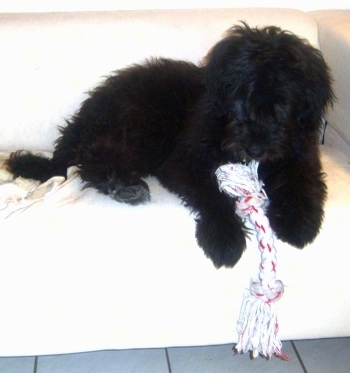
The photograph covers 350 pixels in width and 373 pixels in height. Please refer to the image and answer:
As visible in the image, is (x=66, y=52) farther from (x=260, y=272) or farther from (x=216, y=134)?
(x=260, y=272)

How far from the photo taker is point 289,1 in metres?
3.11

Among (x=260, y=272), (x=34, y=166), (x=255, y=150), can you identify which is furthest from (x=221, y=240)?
(x=34, y=166)

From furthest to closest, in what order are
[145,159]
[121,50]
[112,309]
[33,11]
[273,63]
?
[33,11] < [121,50] < [145,159] < [112,309] < [273,63]

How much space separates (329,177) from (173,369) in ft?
2.95

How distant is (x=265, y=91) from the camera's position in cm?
190

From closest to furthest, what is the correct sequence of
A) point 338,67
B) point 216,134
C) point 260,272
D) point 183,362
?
point 260,272
point 216,134
point 183,362
point 338,67

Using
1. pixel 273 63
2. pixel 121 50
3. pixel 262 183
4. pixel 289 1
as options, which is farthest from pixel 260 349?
pixel 289 1

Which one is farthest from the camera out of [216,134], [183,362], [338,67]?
[338,67]

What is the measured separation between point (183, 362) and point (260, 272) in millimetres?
574

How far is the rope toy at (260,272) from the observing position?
200 cm

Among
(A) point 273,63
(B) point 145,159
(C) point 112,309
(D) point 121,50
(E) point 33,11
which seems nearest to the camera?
(A) point 273,63

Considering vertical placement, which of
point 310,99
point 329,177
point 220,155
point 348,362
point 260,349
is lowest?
point 348,362

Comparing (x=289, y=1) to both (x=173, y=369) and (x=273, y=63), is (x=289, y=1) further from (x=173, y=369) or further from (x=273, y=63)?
(x=173, y=369)

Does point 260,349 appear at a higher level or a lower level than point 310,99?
lower
